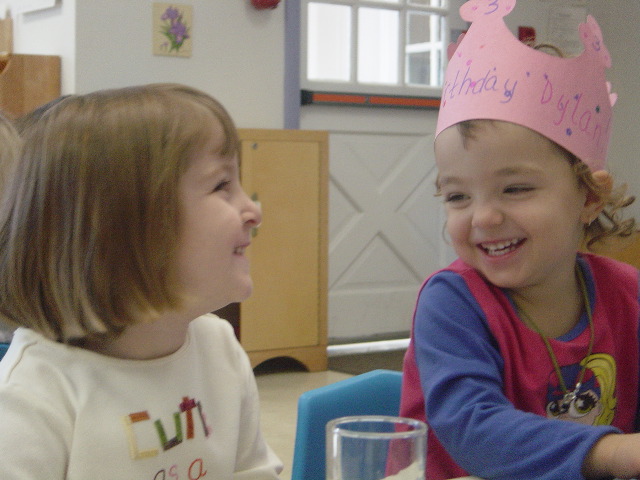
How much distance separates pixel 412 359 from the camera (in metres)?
1.10

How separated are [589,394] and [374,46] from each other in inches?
136

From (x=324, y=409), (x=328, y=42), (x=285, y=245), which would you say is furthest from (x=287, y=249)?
(x=324, y=409)

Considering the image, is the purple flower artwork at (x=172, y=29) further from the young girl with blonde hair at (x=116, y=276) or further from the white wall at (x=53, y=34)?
the young girl with blonde hair at (x=116, y=276)

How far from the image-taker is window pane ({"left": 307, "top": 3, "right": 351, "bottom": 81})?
4105 millimetres

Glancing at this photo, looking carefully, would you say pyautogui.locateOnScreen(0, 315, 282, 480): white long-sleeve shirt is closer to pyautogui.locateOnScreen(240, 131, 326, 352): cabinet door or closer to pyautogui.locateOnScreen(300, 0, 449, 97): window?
pyautogui.locateOnScreen(240, 131, 326, 352): cabinet door

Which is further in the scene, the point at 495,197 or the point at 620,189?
the point at 620,189

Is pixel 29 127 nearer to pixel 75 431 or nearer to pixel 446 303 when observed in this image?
pixel 75 431

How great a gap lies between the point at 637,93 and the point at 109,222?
461 centimetres

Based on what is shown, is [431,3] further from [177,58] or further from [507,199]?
[507,199]

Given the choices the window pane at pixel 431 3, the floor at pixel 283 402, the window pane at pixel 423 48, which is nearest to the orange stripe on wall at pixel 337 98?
Answer: the window pane at pixel 423 48

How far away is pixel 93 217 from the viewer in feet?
3.04

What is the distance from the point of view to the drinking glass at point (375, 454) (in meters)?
0.63

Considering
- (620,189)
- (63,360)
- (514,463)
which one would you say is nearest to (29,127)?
(63,360)

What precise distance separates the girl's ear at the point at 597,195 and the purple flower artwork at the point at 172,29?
2709 millimetres
